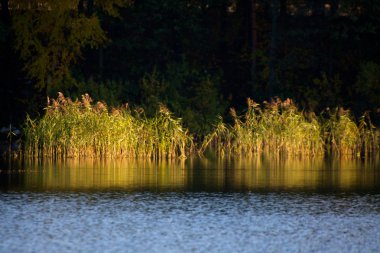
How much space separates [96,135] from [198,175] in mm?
6133

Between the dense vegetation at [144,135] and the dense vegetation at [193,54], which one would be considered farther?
the dense vegetation at [193,54]

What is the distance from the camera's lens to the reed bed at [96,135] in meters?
30.8

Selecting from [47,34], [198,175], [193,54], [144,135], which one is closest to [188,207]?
[198,175]

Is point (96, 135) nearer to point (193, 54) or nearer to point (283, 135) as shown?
point (283, 135)

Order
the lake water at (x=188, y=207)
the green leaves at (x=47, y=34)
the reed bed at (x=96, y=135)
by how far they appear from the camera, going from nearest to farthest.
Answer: the lake water at (x=188, y=207) < the reed bed at (x=96, y=135) < the green leaves at (x=47, y=34)

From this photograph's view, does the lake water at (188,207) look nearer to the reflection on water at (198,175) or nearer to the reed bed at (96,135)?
the reflection on water at (198,175)

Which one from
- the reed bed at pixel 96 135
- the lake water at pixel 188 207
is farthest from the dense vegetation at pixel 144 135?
the lake water at pixel 188 207

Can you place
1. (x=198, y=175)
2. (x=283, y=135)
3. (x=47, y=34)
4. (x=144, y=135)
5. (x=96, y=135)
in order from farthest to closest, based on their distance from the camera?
(x=47, y=34) → (x=283, y=135) → (x=144, y=135) → (x=96, y=135) → (x=198, y=175)

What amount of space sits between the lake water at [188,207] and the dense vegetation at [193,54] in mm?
12519

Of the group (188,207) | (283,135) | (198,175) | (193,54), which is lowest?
(188,207)

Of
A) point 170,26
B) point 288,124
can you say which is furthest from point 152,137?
point 170,26

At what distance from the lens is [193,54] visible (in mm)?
53281

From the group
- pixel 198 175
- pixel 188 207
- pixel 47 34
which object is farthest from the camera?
pixel 47 34

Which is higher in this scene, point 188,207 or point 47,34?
point 47,34
